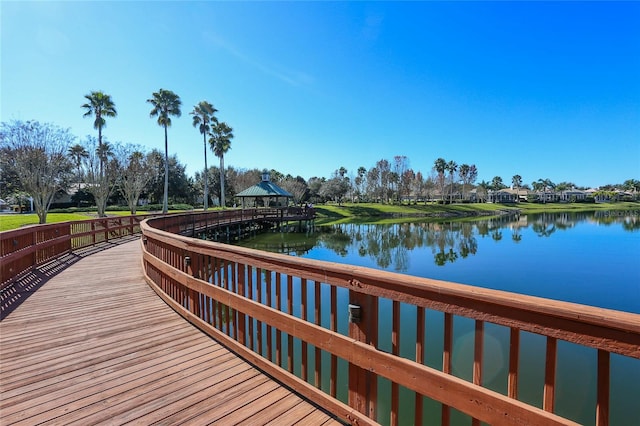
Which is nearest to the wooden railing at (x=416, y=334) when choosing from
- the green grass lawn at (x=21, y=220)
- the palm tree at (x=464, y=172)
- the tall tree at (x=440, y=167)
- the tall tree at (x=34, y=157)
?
the green grass lawn at (x=21, y=220)

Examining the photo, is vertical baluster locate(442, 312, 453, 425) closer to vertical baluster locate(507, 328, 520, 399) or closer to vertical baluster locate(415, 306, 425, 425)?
vertical baluster locate(415, 306, 425, 425)

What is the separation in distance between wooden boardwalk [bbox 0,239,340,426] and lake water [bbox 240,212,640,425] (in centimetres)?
286

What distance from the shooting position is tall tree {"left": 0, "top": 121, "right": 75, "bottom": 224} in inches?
734

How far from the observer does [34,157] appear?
1864cm

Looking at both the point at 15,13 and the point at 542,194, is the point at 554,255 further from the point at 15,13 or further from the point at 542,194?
the point at 542,194

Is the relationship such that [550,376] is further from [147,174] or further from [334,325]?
[147,174]

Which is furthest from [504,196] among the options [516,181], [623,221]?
[623,221]

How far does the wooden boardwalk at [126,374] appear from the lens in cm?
239

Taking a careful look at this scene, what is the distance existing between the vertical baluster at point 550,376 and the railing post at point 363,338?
0.93 metres

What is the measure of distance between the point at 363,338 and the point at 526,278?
1408cm

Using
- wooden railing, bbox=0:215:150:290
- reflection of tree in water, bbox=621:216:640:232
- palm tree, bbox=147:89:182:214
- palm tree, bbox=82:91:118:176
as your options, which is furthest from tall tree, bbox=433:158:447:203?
wooden railing, bbox=0:215:150:290

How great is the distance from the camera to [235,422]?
7.51 ft

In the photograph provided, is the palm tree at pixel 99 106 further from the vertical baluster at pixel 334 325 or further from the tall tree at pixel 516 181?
the tall tree at pixel 516 181

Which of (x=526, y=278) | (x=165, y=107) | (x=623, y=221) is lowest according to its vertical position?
(x=623, y=221)
